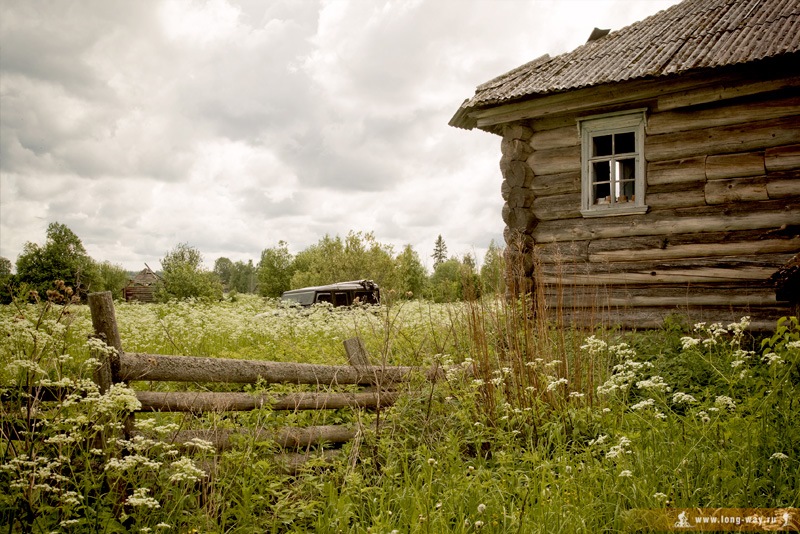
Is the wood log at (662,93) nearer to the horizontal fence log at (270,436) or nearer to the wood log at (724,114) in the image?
the wood log at (724,114)

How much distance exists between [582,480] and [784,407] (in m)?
1.31

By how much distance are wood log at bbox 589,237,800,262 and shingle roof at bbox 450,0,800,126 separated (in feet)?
7.86

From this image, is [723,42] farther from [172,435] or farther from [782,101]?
[172,435]

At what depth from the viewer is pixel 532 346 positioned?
4754mm

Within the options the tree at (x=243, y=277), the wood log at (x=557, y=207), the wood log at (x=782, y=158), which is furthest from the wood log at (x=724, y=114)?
the tree at (x=243, y=277)

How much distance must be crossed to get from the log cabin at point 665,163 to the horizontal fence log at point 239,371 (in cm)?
269

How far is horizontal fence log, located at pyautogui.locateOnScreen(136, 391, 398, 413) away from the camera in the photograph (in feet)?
11.9

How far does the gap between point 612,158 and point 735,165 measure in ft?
5.34

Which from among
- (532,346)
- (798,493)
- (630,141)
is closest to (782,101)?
(630,141)

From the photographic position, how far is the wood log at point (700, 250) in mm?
7071

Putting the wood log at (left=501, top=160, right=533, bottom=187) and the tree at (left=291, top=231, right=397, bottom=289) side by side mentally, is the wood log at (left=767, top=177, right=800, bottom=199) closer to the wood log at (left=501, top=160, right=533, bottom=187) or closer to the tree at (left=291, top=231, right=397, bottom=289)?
the wood log at (left=501, top=160, right=533, bottom=187)

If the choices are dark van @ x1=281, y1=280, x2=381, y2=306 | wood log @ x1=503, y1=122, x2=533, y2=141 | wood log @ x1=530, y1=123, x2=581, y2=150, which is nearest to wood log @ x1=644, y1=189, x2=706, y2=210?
wood log @ x1=530, y1=123, x2=581, y2=150

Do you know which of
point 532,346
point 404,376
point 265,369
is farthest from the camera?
point 404,376

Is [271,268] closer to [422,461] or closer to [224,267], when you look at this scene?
[422,461]
